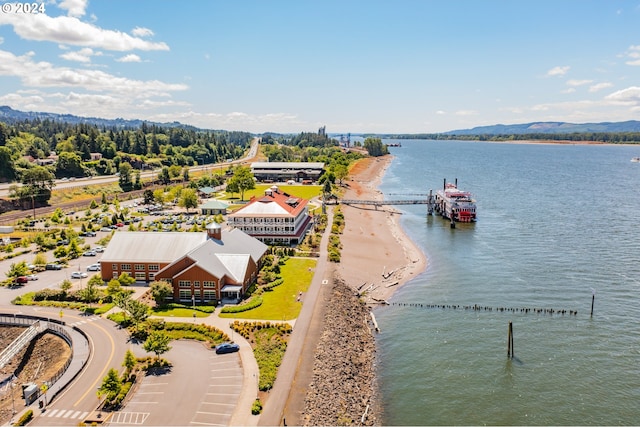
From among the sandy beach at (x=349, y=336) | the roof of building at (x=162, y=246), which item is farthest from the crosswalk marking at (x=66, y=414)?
the roof of building at (x=162, y=246)

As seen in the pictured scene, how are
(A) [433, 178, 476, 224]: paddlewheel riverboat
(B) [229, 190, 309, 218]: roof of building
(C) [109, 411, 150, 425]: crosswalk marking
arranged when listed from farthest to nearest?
(A) [433, 178, 476, 224]: paddlewheel riverboat, (B) [229, 190, 309, 218]: roof of building, (C) [109, 411, 150, 425]: crosswalk marking

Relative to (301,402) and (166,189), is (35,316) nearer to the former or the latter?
(301,402)

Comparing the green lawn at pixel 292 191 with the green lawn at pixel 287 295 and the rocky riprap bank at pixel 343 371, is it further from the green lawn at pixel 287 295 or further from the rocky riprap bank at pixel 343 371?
the rocky riprap bank at pixel 343 371

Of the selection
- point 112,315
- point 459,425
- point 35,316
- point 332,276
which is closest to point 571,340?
point 459,425

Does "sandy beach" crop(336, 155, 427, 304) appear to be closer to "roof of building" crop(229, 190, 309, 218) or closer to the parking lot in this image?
"roof of building" crop(229, 190, 309, 218)

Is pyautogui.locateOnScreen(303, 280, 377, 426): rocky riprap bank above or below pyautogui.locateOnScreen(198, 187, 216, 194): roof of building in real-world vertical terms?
below

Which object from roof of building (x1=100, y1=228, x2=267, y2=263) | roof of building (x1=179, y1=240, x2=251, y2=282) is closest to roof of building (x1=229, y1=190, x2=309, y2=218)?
roof of building (x1=100, y1=228, x2=267, y2=263)
